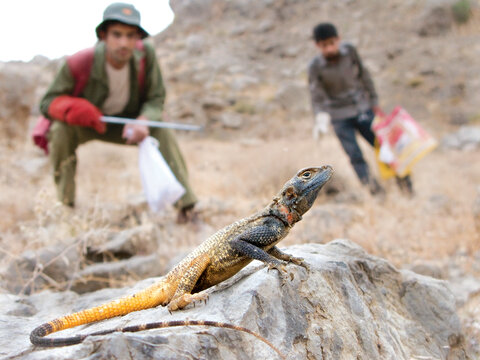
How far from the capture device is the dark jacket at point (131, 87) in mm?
5641

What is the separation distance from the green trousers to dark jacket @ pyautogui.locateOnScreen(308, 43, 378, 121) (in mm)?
2504

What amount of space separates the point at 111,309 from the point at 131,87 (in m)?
4.23

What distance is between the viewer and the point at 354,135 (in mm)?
7090

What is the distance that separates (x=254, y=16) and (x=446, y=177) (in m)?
24.0

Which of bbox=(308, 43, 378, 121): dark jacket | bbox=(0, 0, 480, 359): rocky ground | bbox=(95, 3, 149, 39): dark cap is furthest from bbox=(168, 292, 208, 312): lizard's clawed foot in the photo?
bbox=(308, 43, 378, 121): dark jacket

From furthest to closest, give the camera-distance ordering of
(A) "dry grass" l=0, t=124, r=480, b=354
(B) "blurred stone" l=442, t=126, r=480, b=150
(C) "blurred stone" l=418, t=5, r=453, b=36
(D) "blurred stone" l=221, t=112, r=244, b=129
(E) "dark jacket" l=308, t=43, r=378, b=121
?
(C) "blurred stone" l=418, t=5, r=453, b=36 → (D) "blurred stone" l=221, t=112, r=244, b=129 → (B) "blurred stone" l=442, t=126, r=480, b=150 → (E) "dark jacket" l=308, t=43, r=378, b=121 → (A) "dry grass" l=0, t=124, r=480, b=354

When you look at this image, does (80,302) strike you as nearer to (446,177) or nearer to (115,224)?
(115,224)

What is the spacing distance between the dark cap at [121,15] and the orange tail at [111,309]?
3975mm

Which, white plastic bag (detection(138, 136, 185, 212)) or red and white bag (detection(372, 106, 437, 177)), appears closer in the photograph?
white plastic bag (detection(138, 136, 185, 212))

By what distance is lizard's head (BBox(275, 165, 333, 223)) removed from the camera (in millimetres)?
2324

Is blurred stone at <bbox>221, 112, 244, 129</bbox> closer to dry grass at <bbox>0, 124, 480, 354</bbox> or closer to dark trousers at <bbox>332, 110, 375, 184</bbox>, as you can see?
dry grass at <bbox>0, 124, 480, 354</bbox>

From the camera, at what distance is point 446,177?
9492 millimetres

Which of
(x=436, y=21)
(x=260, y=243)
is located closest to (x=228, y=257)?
(x=260, y=243)

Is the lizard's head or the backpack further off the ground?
the backpack
